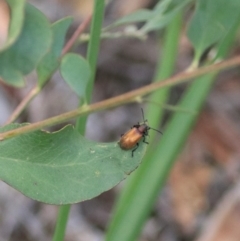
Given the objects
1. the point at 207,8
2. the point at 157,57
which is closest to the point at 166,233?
the point at 157,57

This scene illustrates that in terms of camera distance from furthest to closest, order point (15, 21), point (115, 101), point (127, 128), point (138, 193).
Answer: point (127, 128) → point (138, 193) → point (115, 101) → point (15, 21)

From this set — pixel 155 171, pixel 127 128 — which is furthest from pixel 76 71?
pixel 127 128

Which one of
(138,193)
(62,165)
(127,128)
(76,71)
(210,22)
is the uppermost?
(127,128)

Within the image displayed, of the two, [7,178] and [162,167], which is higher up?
[162,167]

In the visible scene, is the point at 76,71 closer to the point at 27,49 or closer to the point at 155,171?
the point at 27,49

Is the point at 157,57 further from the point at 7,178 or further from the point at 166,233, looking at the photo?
the point at 7,178
